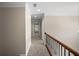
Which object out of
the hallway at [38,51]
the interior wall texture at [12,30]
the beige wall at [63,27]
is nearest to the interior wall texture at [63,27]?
the beige wall at [63,27]

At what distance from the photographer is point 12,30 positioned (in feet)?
16.8

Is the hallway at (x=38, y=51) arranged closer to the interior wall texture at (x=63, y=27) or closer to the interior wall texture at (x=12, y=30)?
the interior wall texture at (x=12, y=30)

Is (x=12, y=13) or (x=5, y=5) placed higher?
(x=5, y=5)

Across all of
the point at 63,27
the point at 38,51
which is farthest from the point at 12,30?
the point at 63,27

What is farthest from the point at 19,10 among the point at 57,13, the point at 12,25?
the point at 57,13

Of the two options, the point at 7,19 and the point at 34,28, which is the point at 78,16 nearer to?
the point at 7,19

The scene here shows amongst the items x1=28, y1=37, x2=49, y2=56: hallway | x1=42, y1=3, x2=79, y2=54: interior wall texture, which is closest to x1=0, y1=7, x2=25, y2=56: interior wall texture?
x1=28, y1=37, x2=49, y2=56: hallway

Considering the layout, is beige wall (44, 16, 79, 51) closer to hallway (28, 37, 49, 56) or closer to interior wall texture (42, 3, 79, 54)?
interior wall texture (42, 3, 79, 54)

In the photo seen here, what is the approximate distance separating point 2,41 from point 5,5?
1.46 meters

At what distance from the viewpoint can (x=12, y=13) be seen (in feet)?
16.7

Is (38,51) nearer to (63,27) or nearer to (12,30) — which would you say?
(12,30)

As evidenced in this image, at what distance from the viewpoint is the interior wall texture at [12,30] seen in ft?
16.6

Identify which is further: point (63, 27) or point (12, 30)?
point (63, 27)

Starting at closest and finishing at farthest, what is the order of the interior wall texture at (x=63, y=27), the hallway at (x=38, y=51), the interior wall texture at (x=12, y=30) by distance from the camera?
the interior wall texture at (x=12, y=30)
the hallway at (x=38, y=51)
the interior wall texture at (x=63, y=27)
